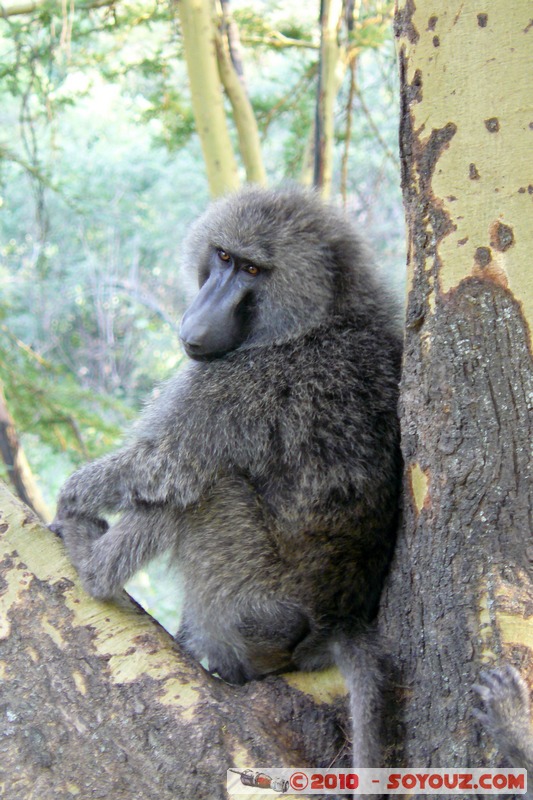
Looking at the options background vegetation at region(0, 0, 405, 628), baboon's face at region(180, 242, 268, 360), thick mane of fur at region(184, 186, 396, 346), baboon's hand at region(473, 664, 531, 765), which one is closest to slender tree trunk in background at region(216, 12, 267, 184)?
background vegetation at region(0, 0, 405, 628)

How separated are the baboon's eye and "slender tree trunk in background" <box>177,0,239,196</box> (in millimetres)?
1520

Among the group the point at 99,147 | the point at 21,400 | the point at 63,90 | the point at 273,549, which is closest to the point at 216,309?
the point at 273,549

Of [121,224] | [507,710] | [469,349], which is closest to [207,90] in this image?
[469,349]

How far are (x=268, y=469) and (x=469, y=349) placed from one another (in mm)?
884

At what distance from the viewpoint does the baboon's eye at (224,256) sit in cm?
282

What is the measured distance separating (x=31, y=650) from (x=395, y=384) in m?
1.38

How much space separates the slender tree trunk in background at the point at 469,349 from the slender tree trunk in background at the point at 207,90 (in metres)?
2.51

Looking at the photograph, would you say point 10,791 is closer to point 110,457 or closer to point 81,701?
point 81,701

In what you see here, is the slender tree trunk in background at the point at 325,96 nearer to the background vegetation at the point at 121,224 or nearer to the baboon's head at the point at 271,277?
the background vegetation at the point at 121,224

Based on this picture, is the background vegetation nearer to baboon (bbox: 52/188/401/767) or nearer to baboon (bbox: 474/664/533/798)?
baboon (bbox: 52/188/401/767)

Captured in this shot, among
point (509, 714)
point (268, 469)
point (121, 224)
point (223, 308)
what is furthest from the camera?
point (121, 224)

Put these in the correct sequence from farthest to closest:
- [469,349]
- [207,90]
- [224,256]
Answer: [207,90]
[224,256]
[469,349]

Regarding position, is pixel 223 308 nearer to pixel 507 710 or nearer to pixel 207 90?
pixel 507 710

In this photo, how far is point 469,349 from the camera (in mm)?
1863
